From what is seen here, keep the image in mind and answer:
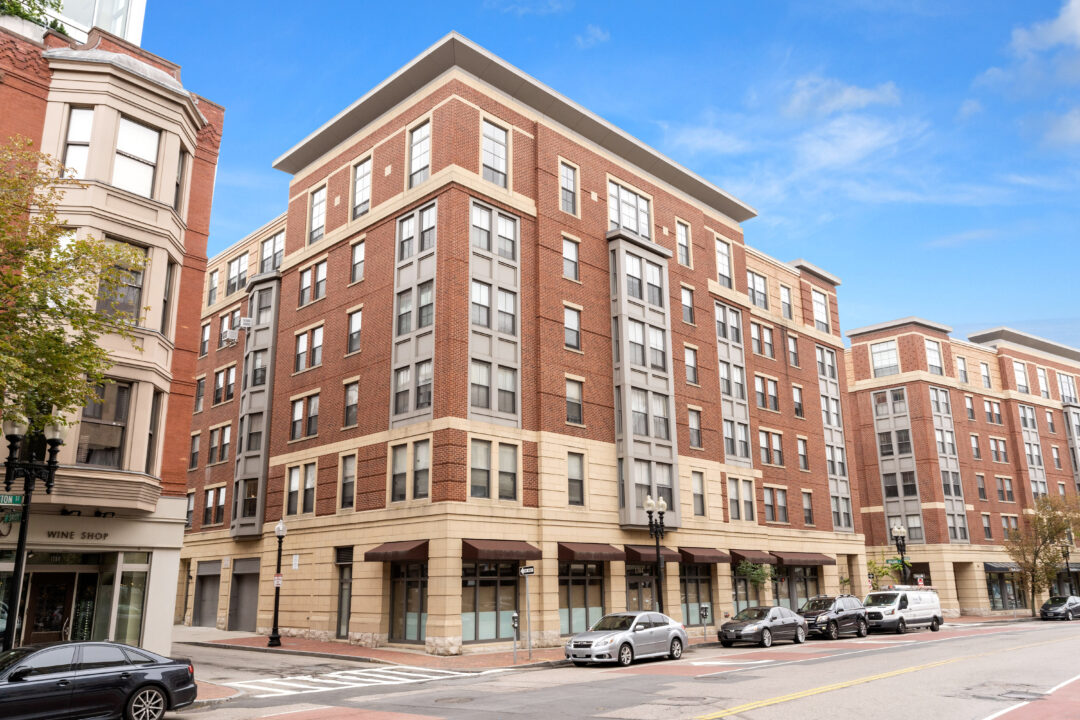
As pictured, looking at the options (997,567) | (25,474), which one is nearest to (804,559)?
(997,567)

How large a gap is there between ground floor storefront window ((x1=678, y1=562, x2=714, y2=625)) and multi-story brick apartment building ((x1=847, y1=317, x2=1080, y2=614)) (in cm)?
2503

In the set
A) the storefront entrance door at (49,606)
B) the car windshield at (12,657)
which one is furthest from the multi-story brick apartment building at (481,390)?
the car windshield at (12,657)

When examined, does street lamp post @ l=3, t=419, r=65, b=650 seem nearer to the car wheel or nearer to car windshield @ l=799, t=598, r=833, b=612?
the car wheel

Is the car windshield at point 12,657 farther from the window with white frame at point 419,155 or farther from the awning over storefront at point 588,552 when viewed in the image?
the window with white frame at point 419,155

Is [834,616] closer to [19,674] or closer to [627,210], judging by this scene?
[627,210]

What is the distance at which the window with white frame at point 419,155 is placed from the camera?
31.9m

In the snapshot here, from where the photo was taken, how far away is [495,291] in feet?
101

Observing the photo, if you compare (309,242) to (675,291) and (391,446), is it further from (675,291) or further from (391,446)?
(675,291)

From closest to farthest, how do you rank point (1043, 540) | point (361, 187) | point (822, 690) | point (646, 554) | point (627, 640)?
Result: point (822, 690), point (627, 640), point (646, 554), point (361, 187), point (1043, 540)

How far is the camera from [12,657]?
42.1 feet

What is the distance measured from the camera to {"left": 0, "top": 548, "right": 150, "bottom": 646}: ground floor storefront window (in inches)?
765

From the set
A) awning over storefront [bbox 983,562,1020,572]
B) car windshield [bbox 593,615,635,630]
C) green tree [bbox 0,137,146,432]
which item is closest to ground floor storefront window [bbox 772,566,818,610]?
car windshield [bbox 593,615,635,630]

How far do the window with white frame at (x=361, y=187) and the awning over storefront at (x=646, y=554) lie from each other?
18.4 metres

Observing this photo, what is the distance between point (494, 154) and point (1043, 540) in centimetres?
4817
